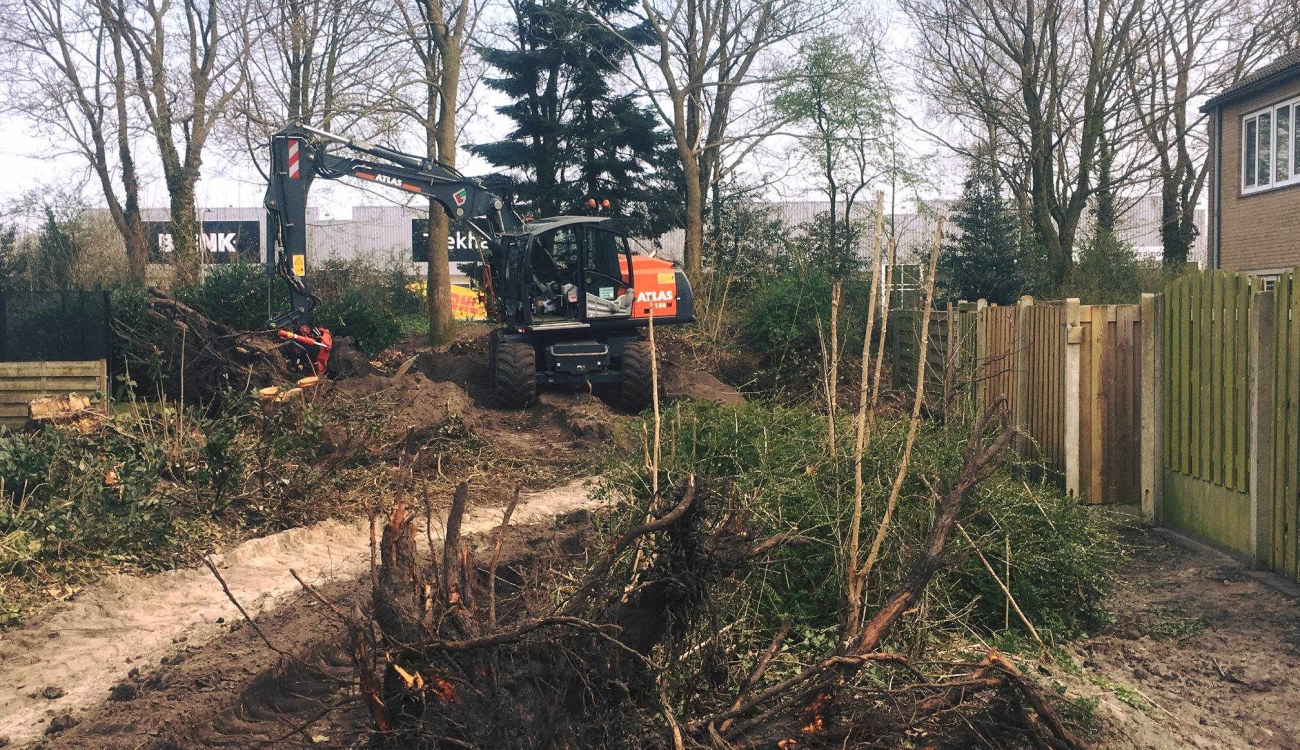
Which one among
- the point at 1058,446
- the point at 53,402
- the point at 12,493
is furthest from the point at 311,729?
the point at 53,402

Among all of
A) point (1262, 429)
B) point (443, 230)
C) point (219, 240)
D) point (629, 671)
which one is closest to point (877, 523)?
point (629, 671)

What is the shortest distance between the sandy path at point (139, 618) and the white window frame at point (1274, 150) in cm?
1780

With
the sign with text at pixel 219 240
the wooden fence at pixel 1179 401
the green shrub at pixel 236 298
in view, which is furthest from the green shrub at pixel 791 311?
the sign with text at pixel 219 240

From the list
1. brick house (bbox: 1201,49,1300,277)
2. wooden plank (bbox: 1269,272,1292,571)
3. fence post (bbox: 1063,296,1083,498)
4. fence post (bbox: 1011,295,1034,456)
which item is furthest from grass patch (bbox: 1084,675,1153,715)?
brick house (bbox: 1201,49,1300,277)

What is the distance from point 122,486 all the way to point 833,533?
5.56 meters

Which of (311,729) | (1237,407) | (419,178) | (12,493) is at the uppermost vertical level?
(419,178)

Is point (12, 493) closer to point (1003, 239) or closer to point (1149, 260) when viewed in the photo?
point (1003, 239)

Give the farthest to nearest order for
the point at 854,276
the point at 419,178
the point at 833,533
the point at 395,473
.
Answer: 1. the point at 854,276
2. the point at 419,178
3. the point at 395,473
4. the point at 833,533

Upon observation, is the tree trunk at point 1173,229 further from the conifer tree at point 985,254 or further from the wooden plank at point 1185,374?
the wooden plank at point 1185,374

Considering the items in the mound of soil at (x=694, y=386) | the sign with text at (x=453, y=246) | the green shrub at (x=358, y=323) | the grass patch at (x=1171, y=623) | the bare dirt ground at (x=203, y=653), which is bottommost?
the bare dirt ground at (x=203, y=653)

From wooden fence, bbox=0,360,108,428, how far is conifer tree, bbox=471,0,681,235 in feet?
50.5

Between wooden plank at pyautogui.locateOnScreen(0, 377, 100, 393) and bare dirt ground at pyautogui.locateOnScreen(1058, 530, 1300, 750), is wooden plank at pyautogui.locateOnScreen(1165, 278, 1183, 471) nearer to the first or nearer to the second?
bare dirt ground at pyautogui.locateOnScreen(1058, 530, 1300, 750)

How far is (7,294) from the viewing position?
1697cm

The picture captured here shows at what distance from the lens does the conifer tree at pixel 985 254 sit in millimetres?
21906
